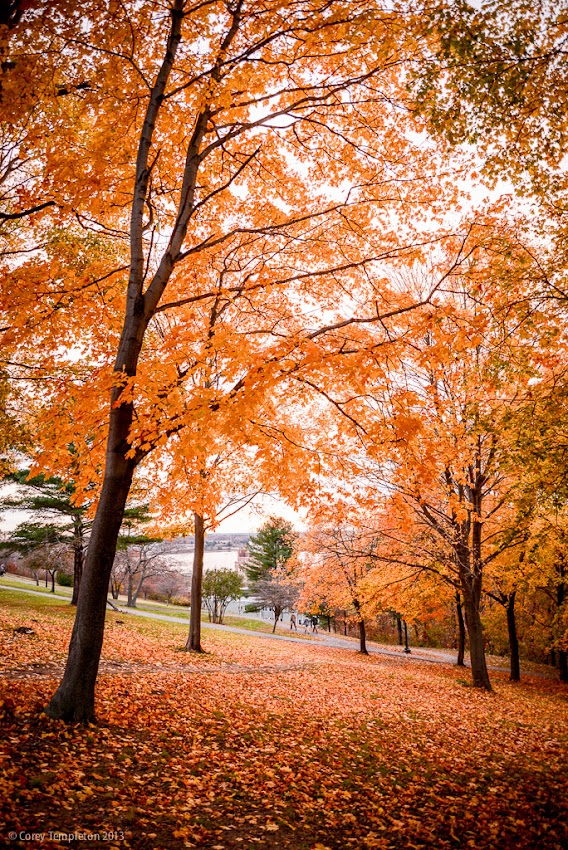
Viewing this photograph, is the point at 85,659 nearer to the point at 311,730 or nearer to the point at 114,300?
the point at 311,730

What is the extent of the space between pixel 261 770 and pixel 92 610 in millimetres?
2603

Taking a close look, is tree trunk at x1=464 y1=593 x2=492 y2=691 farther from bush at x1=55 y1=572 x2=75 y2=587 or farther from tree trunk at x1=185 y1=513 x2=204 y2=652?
bush at x1=55 y1=572 x2=75 y2=587

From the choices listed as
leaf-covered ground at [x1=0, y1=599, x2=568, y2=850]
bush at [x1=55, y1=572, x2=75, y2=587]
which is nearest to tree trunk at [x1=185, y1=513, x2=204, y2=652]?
leaf-covered ground at [x1=0, y1=599, x2=568, y2=850]

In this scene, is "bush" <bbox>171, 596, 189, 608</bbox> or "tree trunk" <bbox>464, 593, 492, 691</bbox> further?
"bush" <bbox>171, 596, 189, 608</bbox>

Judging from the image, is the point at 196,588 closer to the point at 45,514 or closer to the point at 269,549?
the point at 45,514

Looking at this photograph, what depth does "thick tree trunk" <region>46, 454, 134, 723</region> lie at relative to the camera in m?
5.23

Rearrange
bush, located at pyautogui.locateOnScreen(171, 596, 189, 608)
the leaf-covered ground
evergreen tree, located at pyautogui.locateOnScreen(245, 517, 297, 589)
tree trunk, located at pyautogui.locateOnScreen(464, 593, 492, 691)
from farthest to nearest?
1. evergreen tree, located at pyautogui.locateOnScreen(245, 517, 297, 589)
2. bush, located at pyautogui.locateOnScreen(171, 596, 189, 608)
3. tree trunk, located at pyautogui.locateOnScreen(464, 593, 492, 691)
4. the leaf-covered ground

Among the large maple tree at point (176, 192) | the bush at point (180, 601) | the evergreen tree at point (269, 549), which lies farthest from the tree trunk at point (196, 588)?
the bush at point (180, 601)

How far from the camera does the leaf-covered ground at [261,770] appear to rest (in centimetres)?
373

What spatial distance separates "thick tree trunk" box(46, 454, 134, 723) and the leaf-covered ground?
0.24m

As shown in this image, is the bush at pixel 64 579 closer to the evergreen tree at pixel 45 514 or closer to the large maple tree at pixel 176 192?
the evergreen tree at pixel 45 514

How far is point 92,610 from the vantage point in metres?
5.45

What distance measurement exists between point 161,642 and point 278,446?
10.9 m

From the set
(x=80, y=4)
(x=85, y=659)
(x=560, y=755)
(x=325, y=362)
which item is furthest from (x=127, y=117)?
(x=560, y=755)
